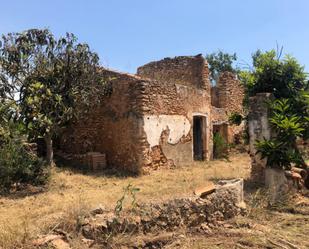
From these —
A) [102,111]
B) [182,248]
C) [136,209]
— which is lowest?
[182,248]

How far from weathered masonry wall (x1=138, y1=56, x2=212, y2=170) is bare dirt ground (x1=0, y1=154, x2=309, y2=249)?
1.24m

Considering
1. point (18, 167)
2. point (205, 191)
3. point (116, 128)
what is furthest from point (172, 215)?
point (116, 128)

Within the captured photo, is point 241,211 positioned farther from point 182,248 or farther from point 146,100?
point 146,100

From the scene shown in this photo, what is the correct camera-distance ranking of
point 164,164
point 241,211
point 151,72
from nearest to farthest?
point 241,211 → point 164,164 → point 151,72

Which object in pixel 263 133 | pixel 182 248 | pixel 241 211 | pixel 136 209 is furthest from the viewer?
pixel 263 133

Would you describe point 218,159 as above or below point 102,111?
below

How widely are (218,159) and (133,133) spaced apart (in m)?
5.30

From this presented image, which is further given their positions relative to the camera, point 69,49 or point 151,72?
point 151,72

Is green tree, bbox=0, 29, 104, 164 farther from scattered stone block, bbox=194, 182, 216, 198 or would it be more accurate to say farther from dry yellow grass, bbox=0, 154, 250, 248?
scattered stone block, bbox=194, 182, 216, 198

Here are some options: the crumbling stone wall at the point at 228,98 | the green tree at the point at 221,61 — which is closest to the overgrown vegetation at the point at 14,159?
the crumbling stone wall at the point at 228,98

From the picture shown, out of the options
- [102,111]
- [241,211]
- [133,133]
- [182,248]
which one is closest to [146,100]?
[133,133]

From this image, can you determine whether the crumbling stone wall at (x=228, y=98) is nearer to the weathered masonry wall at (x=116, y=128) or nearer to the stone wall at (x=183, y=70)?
the stone wall at (x=183, y=70)

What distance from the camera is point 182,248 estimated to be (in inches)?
196

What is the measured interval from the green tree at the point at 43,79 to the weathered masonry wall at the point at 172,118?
2.25 m
